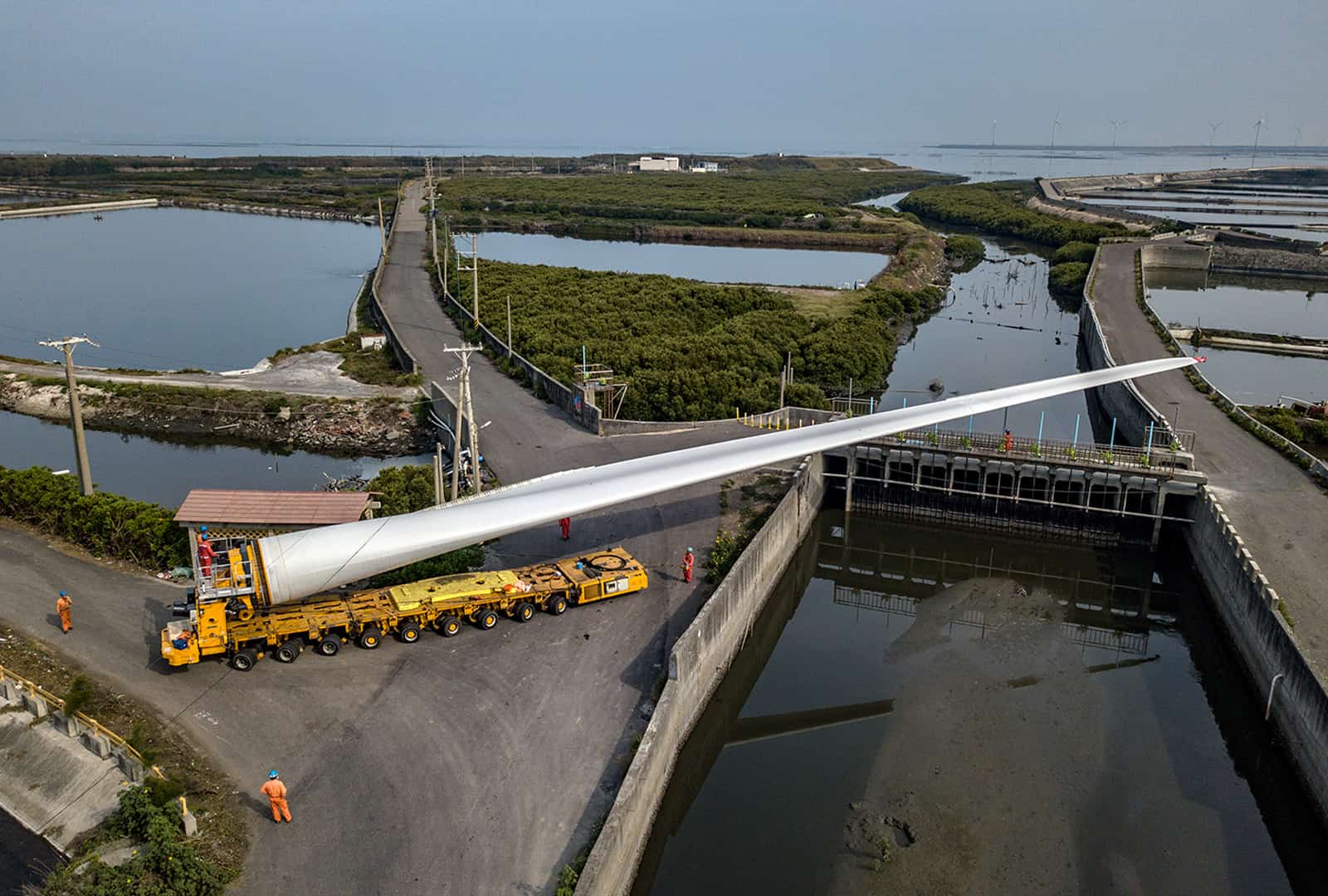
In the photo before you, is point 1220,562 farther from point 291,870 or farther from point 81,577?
point 81,577

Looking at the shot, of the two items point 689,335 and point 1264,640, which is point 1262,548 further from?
point 689,335

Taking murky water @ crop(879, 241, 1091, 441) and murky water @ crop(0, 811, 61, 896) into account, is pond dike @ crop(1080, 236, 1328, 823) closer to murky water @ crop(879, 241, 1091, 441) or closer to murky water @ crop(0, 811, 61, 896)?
murky water @ crop(879, 241, 1091, 441)

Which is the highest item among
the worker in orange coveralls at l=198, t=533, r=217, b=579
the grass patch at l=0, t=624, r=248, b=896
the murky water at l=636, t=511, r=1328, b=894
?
the worker in orange coveralls at l=198, t=533, r=217, b=579

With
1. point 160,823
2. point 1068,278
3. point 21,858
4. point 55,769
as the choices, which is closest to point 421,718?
point 160,823

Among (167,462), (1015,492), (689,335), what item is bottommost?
(167,462)

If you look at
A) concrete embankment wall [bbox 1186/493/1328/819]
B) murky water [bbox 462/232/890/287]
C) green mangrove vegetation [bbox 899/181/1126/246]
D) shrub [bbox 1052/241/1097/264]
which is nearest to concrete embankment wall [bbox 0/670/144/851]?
concrete embankment wall [bbox 1186/493/1328/819]

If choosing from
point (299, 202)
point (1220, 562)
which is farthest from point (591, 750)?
point (299, 202)
